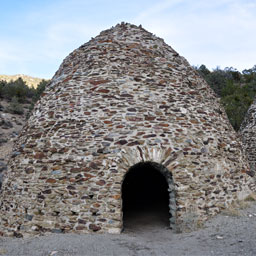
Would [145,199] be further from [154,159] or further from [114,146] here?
[114,146]

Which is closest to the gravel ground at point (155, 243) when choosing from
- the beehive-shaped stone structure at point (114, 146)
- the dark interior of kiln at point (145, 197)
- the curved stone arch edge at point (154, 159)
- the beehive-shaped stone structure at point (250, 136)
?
the beehive-shaped stone structure at point (114, 146)

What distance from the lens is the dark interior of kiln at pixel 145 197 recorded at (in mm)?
7035

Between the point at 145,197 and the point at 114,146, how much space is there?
3964 mm

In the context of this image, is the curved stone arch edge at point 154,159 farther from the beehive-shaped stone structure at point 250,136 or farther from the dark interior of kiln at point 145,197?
the beehive-shaped stone structure at point 250,136

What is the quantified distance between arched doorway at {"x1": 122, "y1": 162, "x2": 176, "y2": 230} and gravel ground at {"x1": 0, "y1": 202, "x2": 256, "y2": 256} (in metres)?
1.03

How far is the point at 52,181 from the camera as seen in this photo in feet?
18.3

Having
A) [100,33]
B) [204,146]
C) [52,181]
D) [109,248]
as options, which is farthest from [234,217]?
[100,33]

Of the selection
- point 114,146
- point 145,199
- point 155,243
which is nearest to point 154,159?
point 114,146

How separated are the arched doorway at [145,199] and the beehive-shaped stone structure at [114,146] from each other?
770 mm

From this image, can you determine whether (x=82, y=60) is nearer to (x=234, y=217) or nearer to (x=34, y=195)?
(x=34, y=195)

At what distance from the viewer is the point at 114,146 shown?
5.64 metres

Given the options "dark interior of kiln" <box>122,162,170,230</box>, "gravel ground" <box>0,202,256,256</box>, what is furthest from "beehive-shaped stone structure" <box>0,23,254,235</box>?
"dark interior of kiln" <box>122,162,170,230</box>

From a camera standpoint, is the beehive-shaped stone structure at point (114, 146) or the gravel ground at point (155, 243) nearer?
the gravel ground at point (155, 243)

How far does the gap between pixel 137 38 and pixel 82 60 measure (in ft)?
5.42
